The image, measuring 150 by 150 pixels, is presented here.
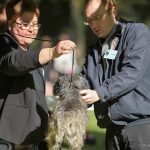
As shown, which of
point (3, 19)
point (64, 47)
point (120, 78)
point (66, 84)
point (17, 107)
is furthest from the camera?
point (3, 19)

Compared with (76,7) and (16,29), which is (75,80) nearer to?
(16,29)

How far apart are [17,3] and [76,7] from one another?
22.9 metres

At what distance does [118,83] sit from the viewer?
3.86m

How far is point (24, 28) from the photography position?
411 cm

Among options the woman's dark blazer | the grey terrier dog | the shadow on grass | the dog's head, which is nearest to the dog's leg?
the grey terrier dog

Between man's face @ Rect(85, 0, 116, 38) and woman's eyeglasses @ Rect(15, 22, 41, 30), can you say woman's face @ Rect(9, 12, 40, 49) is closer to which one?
woman's eyeglasses @ Rect(15, 22, 41, 30)

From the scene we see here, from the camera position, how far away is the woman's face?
4.11 metres

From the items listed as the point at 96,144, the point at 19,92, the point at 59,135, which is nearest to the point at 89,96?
the point at 59,135

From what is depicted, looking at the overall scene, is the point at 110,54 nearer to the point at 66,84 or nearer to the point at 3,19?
the point at 66,84

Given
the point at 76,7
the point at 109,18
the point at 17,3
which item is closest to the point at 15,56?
the point at 17,3

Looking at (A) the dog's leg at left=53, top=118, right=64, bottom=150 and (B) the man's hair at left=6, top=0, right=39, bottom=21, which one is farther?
(B) the man's hair at left=6, top=0, right=39, bottom=21

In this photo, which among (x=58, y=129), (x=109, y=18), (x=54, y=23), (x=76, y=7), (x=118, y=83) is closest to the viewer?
(x=58, y=129)

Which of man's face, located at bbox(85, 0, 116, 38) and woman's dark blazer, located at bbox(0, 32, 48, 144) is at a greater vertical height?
man's face, located at bbox(85, 0, 116, 38)

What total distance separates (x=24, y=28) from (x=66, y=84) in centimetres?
62
